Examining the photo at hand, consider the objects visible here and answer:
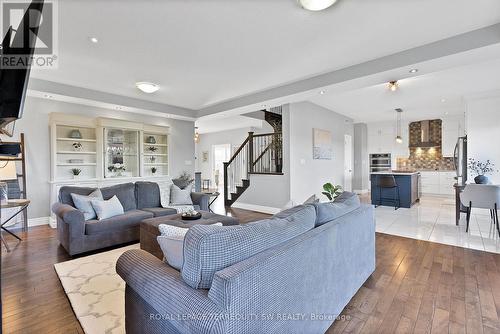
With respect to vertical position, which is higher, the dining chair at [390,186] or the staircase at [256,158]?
the staircase at [256,158]

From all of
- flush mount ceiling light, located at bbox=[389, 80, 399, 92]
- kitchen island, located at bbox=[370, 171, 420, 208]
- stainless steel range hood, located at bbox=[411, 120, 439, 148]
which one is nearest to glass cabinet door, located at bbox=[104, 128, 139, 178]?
flush mount ceiling light, located at bbox=[389, 80, 399, 92]

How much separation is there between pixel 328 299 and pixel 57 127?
5542 mm

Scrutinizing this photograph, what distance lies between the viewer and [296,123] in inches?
226

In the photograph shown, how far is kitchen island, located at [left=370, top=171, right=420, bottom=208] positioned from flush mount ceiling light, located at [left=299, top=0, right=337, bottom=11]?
204 inches

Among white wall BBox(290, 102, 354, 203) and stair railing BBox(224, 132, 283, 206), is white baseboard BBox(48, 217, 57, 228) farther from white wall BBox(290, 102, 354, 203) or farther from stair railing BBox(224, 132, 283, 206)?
white wall BBox(290, 102, 354, 203)

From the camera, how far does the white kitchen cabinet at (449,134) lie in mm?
7750

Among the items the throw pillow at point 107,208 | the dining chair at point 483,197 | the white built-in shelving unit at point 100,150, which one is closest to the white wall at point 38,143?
the white built-in shelving unit at point 100,150

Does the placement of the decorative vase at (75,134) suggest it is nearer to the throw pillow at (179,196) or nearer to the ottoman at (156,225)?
the throw pillow at (179,196)

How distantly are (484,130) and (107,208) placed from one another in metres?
7.37

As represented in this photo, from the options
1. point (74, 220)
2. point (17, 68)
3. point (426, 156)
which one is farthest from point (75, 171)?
point (426, 156)

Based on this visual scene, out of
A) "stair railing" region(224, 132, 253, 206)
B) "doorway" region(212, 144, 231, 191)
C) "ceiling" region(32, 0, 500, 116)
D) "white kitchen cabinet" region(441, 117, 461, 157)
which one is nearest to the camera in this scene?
"ceiling" region(32, 0, 500, 116)

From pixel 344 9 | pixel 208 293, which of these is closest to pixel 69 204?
pixel 208 293

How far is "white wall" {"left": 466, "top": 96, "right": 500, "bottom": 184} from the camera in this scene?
5141mm

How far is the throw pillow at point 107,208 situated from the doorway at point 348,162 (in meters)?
6.79
